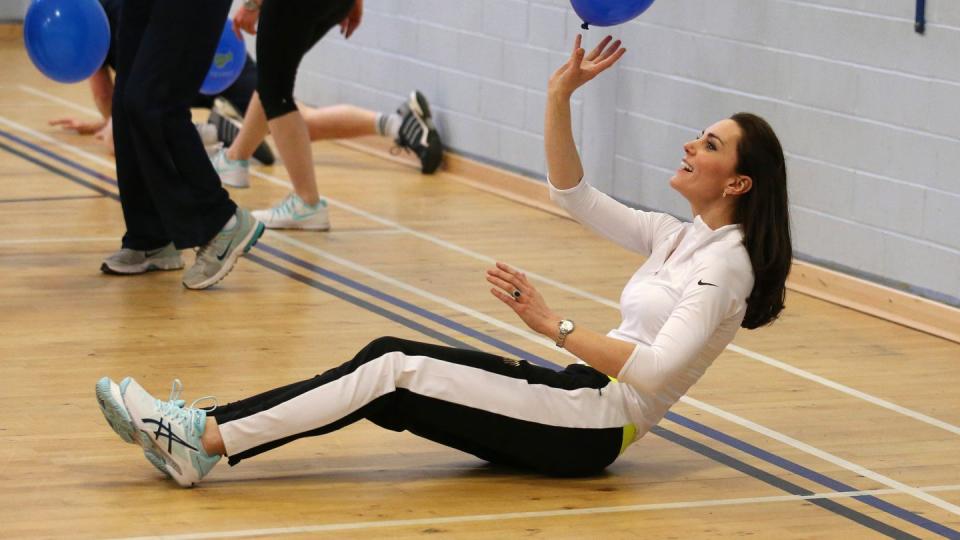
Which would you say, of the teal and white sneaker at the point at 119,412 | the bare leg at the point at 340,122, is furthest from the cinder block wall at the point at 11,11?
the teal and white sneaker at the point at 119,412

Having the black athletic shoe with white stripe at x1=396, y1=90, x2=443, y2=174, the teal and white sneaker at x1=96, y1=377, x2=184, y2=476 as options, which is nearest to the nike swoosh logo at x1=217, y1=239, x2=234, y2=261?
the teal and white sneaker at x1=96, y1=377, x2=184, y2=476

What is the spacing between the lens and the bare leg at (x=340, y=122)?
725cm

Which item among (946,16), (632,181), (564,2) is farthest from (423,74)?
(946,16)

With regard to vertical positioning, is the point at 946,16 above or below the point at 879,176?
above

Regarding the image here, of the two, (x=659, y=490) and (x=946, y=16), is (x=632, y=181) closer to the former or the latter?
(x=946, y=16)

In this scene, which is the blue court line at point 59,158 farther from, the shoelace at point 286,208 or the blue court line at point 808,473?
the blue court line at point 808,473

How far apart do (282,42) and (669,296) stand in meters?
2.77

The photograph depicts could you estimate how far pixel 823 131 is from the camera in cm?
529

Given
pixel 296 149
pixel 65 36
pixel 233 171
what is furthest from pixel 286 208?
pixel 65 36

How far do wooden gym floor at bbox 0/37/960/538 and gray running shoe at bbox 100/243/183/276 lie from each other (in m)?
0.06

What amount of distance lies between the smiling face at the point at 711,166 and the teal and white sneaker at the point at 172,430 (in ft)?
3.46

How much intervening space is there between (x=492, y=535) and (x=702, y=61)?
317cm

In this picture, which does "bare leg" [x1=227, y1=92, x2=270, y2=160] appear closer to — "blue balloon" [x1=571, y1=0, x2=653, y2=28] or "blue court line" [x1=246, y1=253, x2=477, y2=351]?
"blue court line" [x1=246, y1=253, x2=477, y2=351]

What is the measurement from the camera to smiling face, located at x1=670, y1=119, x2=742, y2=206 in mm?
3154
